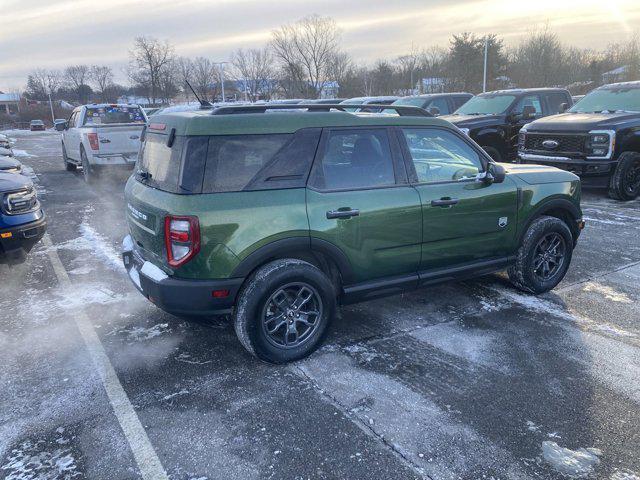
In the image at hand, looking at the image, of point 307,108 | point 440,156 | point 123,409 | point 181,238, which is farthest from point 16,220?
point 440,156

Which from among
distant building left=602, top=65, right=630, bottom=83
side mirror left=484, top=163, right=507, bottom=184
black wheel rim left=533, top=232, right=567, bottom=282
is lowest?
black wheel rim left=533, top=232, right=567, bottom=282

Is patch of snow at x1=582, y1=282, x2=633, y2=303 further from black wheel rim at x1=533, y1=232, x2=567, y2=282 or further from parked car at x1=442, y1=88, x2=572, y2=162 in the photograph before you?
parked car at x1=442, y1=88, x2=572, y2=162

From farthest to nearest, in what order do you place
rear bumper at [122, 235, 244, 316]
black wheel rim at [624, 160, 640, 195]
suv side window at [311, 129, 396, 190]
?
1. black wheel rim at [624, 160, 640, 195]
2. suv side window at [311, 129, 396, 190]
3. rear bumper at [122, 235, 244, 316]

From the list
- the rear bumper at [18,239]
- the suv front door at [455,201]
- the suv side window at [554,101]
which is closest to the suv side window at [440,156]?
the suv front door at [455,201]

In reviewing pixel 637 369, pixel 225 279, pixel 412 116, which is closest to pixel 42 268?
pixel 225 279

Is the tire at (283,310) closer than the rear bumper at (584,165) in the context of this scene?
Yes

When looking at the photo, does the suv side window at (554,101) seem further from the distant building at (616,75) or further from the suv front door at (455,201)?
the distant building at (616,75)

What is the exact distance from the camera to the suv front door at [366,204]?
367 centimetres

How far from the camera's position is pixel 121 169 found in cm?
1148

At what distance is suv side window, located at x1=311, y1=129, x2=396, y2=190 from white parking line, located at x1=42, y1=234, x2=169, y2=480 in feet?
6.45

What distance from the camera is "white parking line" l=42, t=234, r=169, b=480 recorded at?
2.66 m

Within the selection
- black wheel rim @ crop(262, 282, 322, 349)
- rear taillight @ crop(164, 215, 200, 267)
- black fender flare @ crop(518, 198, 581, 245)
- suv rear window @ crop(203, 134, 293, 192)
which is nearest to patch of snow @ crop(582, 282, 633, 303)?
black fender flare @ crop(518, 198, 581, 245)

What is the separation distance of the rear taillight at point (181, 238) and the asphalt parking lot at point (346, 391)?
60 cm

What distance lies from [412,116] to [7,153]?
11840 millimetres
